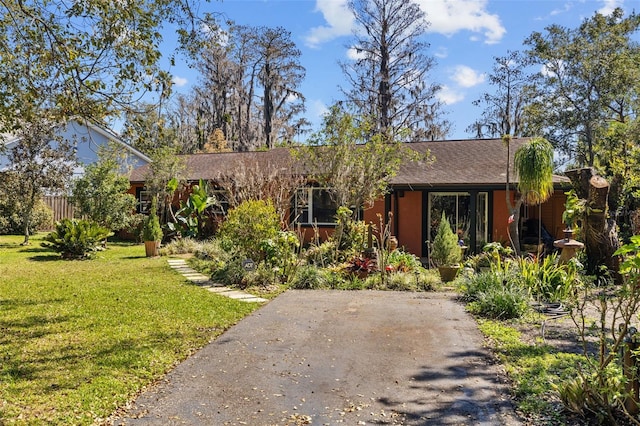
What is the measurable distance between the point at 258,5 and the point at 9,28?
13.5ft

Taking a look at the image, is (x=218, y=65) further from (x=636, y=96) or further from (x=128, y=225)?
(x=636, y=96)

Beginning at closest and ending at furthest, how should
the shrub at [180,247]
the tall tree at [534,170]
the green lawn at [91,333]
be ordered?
1. the green lawn at [91,333]
2. the tall tree at [534,170]
3. the shrub at [180,247]

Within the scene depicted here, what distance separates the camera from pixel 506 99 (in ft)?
98.8

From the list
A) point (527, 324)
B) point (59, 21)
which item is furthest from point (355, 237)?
point (59, 21)

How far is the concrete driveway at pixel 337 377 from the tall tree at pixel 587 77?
20.1 metres

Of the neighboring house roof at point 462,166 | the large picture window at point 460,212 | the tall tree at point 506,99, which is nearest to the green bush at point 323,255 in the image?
the neighboring house roof at point 462,166

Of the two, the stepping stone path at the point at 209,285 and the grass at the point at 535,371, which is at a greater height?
the stepping stone path at the point at 209,285

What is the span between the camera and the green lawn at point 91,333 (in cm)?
402

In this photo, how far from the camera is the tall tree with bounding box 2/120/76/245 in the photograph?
15602 mm

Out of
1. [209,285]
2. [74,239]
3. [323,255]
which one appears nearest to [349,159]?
[323,255]

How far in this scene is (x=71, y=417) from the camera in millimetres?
3670

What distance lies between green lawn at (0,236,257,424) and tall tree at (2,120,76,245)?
5528 millimetres

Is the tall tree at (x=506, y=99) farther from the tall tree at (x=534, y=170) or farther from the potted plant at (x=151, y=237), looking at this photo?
the potted plant at (x=151, y=237)

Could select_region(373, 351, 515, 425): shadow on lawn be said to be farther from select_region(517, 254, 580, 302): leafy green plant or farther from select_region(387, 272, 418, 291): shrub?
select_region(387, 272, 418, 291): shrub
